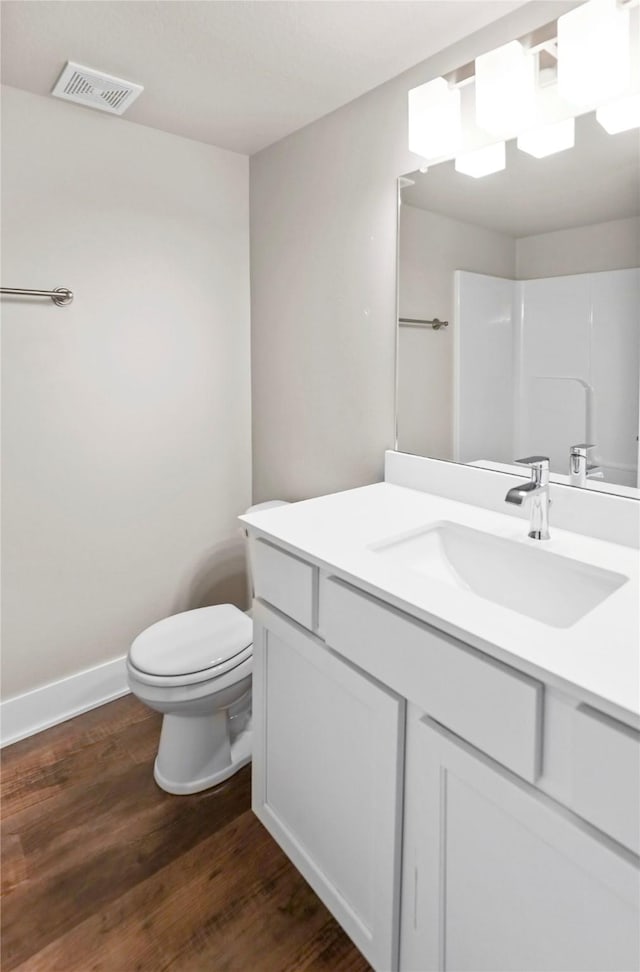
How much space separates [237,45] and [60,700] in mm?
2178

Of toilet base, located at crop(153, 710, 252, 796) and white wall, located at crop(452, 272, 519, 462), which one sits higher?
white wall, located at crop(452, 272, 519, 462)

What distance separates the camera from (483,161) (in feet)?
4.91

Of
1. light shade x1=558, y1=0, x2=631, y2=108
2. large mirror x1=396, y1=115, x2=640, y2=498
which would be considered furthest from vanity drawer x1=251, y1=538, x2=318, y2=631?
light shade x1=558, y1=0, x2=631, y2=108

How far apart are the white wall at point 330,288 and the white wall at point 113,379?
0.17 metres

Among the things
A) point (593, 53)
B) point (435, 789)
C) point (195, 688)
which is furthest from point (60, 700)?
point (593, 53)

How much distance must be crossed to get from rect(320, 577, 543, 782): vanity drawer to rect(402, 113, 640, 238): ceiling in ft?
3.35

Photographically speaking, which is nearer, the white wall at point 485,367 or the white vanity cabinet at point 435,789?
the white vanity cabinet at point 435,789

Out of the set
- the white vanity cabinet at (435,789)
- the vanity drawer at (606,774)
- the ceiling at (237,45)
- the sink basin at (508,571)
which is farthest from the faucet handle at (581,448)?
the ceiling at (237,45)

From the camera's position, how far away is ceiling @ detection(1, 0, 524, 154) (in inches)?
54.7

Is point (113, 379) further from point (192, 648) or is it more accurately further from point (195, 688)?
point (195, 688)

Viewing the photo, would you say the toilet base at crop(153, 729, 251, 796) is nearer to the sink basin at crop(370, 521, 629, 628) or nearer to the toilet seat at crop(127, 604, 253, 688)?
the toilet seat at crop(127, 604, 253, 688)

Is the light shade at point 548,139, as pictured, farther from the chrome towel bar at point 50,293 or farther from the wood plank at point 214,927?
the wood plank at point 214,927

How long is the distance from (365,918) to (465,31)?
2.11m

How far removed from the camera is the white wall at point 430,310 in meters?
A: 1.57
